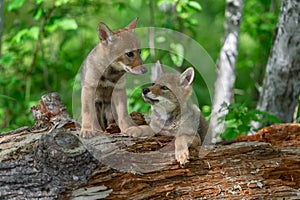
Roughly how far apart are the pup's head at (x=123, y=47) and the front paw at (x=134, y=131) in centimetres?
55

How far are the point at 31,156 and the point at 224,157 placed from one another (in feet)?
5.89

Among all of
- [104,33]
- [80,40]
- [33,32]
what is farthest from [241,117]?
[80,40]

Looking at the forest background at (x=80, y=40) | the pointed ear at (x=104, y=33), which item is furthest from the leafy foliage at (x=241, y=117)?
the pointed ear at (x=104, y=33)

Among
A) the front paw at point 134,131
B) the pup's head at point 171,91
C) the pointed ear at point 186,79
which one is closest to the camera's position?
the front paw at point 134,131

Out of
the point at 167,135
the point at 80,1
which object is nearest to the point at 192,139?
the point at 167,135

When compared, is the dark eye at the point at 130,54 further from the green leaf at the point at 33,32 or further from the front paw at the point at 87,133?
the green leaf at the point at 33,32

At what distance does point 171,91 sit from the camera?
5074 mm

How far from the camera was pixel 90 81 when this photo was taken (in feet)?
16.3

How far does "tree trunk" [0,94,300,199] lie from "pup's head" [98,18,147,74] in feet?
2.45

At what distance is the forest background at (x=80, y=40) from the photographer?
799 cm

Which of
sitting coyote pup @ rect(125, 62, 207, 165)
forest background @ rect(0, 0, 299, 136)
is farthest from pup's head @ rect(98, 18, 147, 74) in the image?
forest background @ rect(0, 0, 299, 136)

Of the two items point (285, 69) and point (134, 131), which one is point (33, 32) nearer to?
point (134, 131)

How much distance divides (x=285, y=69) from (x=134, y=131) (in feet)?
Answer: 9.97

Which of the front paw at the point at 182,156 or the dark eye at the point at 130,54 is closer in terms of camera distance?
the front paw at the point at 182,156
